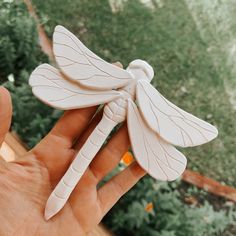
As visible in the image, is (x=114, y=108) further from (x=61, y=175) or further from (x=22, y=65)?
(x=22, y=65)

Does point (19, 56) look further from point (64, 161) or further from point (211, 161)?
point (211, 161)

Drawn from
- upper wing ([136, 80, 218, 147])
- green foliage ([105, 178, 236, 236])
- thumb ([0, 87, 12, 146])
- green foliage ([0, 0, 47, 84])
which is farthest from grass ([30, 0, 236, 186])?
thumb ([0, 87, 12, 146])

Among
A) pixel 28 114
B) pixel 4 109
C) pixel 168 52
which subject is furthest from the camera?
pixel 168 52

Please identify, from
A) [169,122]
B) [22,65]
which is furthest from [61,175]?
[22,65]

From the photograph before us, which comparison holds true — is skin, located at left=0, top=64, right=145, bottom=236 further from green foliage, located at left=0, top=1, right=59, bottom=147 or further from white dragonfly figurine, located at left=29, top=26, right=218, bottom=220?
green foliage, located at left=0, top=1, right=59, bottom=147

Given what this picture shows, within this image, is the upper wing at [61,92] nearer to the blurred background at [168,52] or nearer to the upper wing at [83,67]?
the upper wing at [83,67]

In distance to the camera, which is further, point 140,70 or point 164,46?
point 164,46
